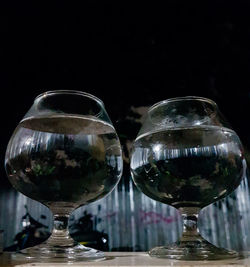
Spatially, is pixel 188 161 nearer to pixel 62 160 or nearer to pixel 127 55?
pixel 62 160

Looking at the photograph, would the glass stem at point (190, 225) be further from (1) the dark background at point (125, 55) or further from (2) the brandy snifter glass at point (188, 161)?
(1) the dark background at point (125, 55)

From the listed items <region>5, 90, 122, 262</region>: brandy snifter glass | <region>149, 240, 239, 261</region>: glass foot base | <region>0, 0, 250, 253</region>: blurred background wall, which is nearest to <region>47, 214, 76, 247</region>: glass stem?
<region>5, 90, 122, 262</region>: brandy snifter glass

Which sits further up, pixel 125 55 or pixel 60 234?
pixel 125 55

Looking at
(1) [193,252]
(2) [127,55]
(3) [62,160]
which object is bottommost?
(1) [193,252]

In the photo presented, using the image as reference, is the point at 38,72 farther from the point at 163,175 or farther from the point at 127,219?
the point at 163,175

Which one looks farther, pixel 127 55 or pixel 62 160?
pixel 127 55

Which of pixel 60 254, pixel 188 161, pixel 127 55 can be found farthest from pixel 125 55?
pixel 60 254

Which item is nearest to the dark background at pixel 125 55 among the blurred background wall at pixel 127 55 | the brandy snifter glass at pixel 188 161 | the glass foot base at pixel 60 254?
the blurred background wall at pixel 127 55
